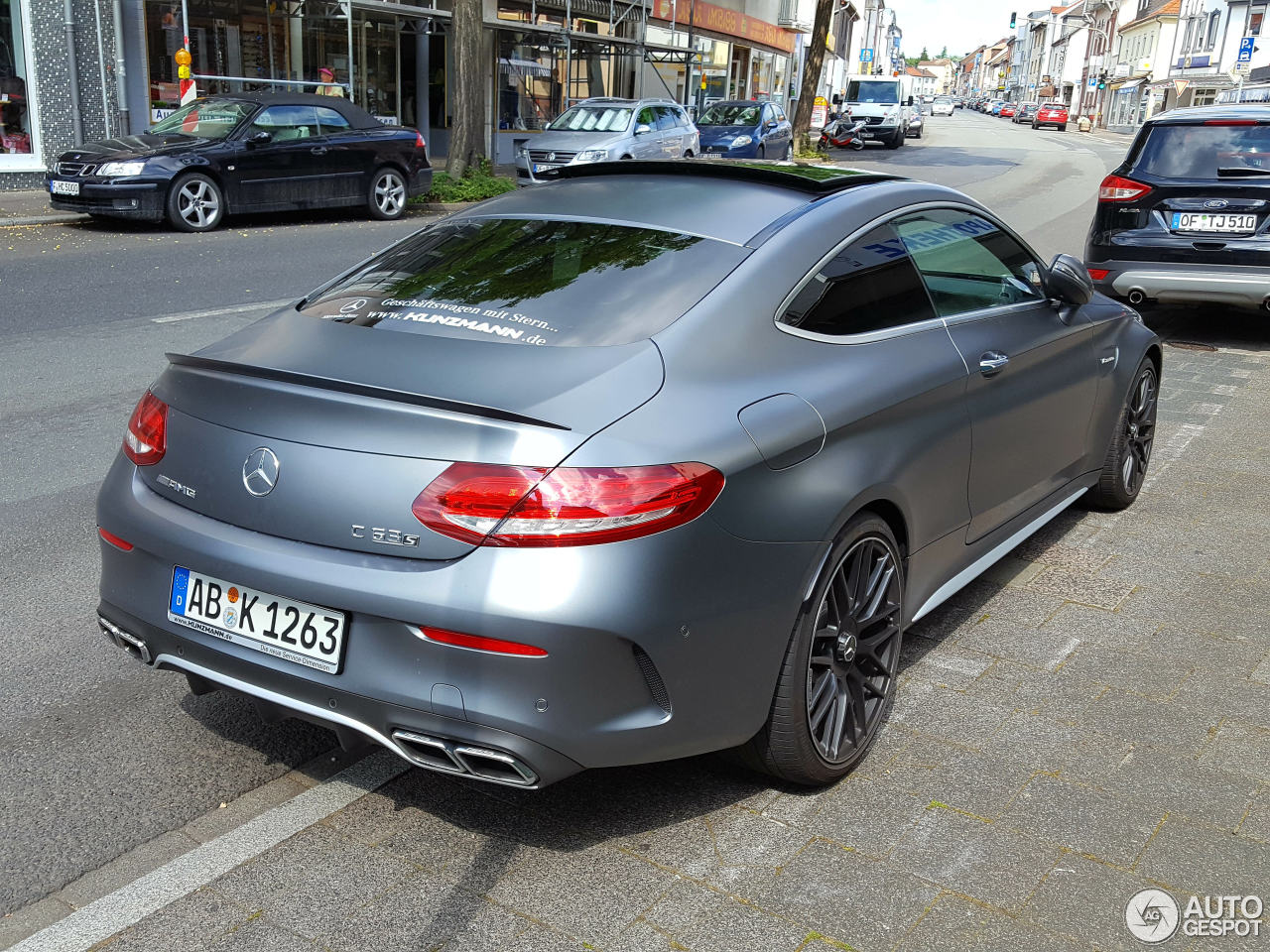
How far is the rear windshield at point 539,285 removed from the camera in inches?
120

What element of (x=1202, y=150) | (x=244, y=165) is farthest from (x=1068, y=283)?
(x=244, y=165)

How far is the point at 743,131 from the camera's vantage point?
2850 cm

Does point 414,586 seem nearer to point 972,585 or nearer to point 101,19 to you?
point 972,585

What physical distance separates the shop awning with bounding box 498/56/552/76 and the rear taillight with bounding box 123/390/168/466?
26.6m

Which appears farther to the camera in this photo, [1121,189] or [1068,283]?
[1121,189]

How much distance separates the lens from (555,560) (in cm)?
254

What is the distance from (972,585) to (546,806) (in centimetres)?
226

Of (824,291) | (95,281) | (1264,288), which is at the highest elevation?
(824,291)

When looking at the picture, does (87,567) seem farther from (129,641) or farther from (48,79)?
(48,79)

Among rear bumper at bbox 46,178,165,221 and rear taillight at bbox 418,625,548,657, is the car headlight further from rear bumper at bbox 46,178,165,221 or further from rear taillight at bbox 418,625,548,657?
→ rear taillight at bbox 418,625,548,657

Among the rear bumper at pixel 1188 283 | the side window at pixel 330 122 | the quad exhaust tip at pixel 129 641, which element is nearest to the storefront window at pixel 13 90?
the side window at pixel 330 122

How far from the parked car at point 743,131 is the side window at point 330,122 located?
1261 centimetres

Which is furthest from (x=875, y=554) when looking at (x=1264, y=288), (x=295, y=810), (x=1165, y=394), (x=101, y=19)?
(x=101, y=19)

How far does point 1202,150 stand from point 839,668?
7498 mm
